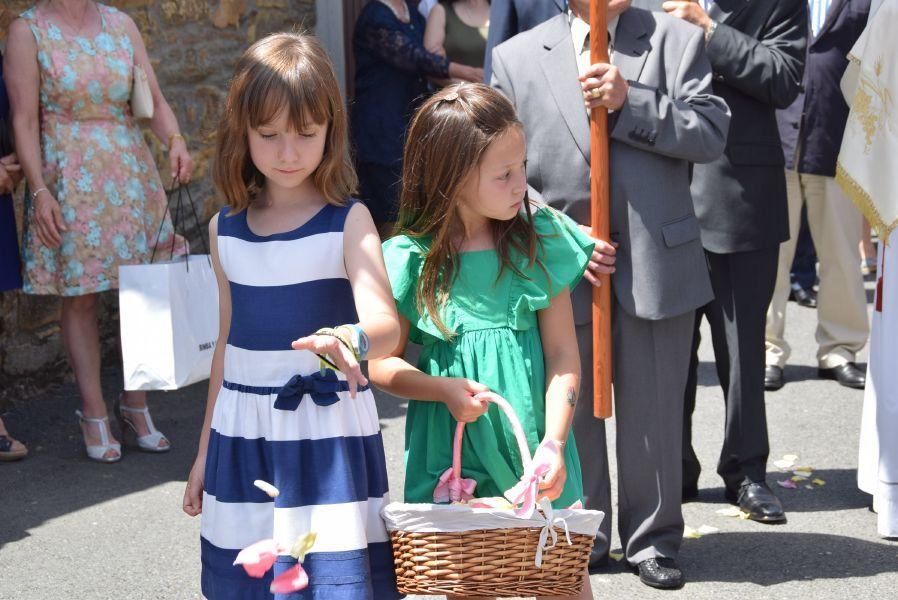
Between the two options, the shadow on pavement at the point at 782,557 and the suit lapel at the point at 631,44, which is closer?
the suit lapel at the point at 631,44

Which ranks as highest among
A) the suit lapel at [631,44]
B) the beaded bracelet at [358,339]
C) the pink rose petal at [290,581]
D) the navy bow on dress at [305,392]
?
the suit lapel at [631,44]

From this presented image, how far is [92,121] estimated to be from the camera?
5258 millimetres

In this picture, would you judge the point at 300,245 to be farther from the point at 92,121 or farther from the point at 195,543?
the point at 92,121

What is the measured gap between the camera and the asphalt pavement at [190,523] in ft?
13.3

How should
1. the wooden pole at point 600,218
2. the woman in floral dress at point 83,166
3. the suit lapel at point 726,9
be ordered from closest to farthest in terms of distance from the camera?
1. the wooden pole at point 600,218
2. the suit lapel at point 726,9
3. the woman in floral dress at point 83,166

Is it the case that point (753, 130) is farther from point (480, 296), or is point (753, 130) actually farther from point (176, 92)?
point (176, 92)

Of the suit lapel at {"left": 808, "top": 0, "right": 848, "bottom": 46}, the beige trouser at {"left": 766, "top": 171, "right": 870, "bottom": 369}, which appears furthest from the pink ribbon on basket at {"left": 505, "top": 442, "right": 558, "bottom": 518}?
the suit lapel at {"left": 808, "top": 0, "right": 848, "bottom": 46}

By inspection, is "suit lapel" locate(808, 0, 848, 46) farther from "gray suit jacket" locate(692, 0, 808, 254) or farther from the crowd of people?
"gray suit jacket" locate(692, 0, 808, 254)

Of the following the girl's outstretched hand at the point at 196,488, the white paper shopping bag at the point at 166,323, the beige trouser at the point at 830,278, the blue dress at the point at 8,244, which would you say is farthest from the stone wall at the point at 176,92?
the girl's outstretched hand at the point at 196,488

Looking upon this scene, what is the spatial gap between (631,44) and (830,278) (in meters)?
3.61

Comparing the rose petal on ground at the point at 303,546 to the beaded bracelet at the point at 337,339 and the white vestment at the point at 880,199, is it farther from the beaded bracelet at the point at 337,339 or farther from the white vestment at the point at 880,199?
the white vestment at the point at 880,199

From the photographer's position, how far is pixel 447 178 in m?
2.86

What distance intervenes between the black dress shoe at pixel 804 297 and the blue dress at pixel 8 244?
211 inches

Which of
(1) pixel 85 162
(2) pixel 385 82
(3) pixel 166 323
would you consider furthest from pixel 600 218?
(2) pixel 385 82
